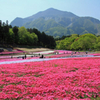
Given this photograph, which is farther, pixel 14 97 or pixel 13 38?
pixel 13 38

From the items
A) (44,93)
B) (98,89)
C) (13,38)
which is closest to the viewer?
(44,93)

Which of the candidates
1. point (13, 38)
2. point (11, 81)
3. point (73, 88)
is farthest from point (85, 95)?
point (13, 38)

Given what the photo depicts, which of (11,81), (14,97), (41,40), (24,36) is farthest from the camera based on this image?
(41,40)

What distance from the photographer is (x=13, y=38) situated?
305 feet

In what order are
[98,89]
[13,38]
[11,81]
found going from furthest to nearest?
[13,38], [11,81], [98,89]

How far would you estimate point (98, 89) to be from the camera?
359 inches

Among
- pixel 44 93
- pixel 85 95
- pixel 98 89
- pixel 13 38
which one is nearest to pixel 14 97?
pixel 44 93

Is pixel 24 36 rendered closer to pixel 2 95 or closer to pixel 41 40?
pixel 41 40

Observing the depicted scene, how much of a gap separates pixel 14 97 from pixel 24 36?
97676mm

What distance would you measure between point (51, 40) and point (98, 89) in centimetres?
13170

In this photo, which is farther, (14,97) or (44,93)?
(44,93)

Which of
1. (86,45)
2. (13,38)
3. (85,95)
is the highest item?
(13,38)

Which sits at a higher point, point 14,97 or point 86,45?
point 86,45

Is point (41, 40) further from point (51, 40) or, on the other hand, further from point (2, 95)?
Result: point (2, 95)
